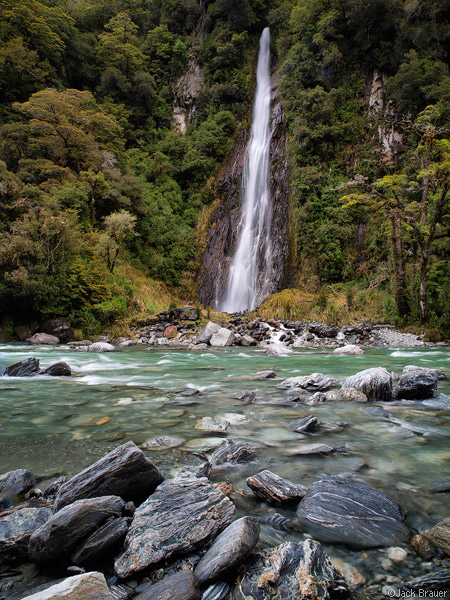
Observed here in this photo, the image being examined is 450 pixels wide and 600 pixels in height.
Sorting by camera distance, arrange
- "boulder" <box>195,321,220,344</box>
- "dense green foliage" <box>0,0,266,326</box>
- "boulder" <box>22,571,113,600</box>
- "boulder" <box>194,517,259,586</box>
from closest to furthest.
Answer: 1. "boulder" <box>22,571,113,600</box>
2. "boulder" <box>194,517,259,586</box>
3. "boulder" <box>195,321,220,344</box>
4. "dense green foliage" <box>0,0,266,326</box>

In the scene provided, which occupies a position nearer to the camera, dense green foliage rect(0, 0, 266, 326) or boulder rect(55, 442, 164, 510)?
boulder rect(55, 442, 164, 510)

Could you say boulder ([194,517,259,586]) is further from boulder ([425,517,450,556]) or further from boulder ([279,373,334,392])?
boulder ([279,373,334,392])

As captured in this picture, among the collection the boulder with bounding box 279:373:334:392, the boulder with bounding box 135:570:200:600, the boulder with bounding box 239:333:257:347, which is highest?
the boulder with bounding box 135:570:200:600

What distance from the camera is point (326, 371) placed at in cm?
672

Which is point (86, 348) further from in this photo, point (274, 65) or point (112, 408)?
point (274, 65)

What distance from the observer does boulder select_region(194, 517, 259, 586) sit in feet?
4.25

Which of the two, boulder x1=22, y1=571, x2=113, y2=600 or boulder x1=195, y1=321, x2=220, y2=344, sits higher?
boulder x1=22, y1=571, x2=113, y2=600

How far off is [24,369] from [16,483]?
484 cm

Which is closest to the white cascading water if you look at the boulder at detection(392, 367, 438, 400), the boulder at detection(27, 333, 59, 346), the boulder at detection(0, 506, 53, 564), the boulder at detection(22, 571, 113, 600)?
the boulder at detection(27, 333, 59, 346)

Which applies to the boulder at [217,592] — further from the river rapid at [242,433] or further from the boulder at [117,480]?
the boulder at [117,480]

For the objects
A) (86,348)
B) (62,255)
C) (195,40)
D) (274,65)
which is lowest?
(86,348)

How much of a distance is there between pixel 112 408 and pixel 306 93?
25866 millimetres

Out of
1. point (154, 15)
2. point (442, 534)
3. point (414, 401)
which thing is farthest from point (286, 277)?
point (154, 15)

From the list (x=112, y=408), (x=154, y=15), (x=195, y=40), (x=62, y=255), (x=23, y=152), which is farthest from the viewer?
(x=154, y=15)
